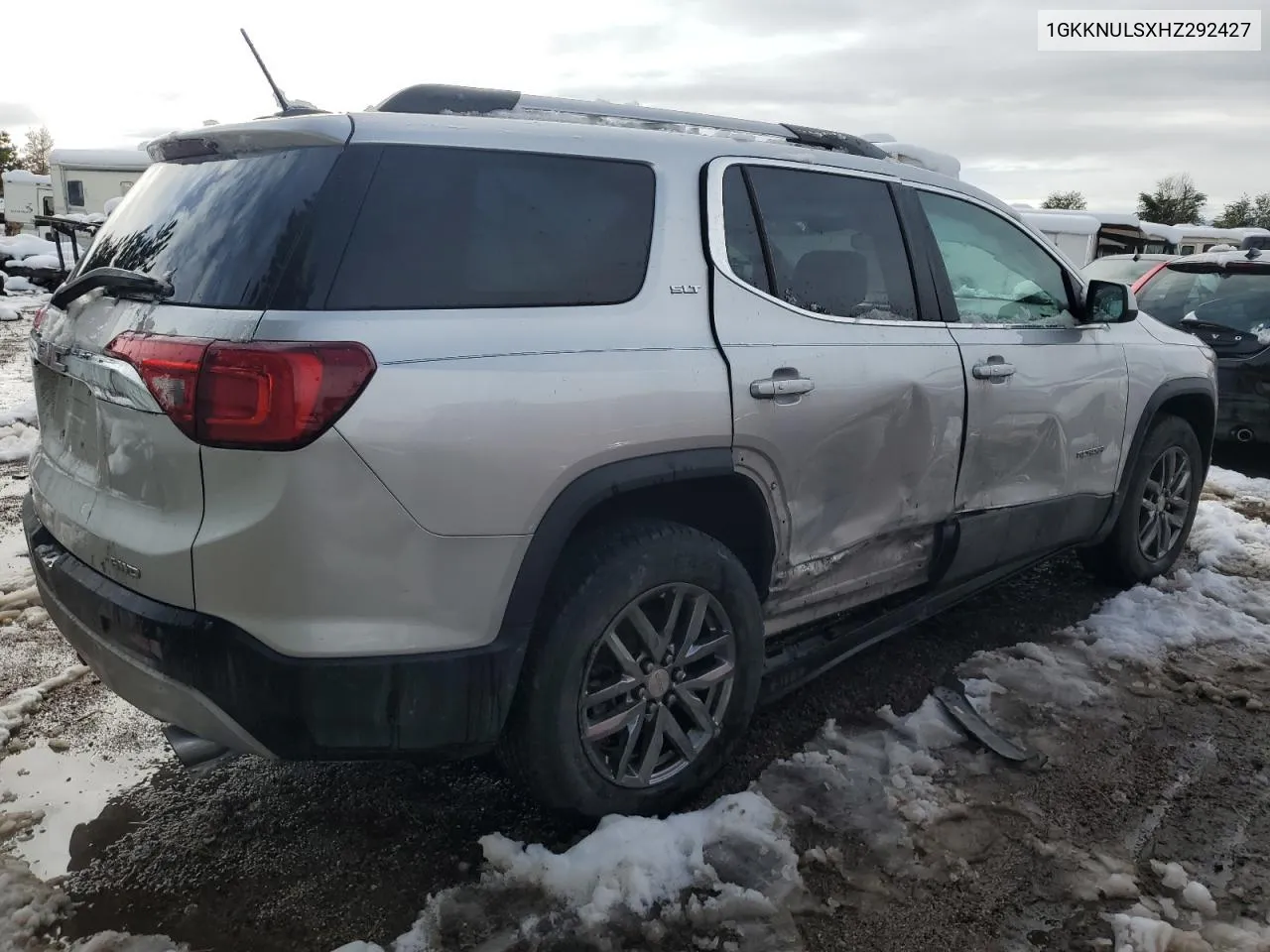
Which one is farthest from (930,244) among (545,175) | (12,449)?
(12,449)

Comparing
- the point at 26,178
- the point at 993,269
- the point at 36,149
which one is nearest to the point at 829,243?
the point at 993,269

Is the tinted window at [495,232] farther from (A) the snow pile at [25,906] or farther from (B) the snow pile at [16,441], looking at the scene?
(B) the snow pile at [16,441]

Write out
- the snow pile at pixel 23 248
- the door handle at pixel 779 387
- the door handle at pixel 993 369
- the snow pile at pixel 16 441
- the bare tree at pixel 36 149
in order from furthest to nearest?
the bare tree at pixel 36 149
the snow pile at pixel 23 248
the snow pile at pixel 16 441
the door handle at pixel 993 369
the door handle at pixel 779 387

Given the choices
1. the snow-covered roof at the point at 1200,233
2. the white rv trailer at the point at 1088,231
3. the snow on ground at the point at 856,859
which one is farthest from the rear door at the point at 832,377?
the snow-covered roof at the point at 1200,233

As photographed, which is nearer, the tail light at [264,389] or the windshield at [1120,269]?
the tail light at [264,389]

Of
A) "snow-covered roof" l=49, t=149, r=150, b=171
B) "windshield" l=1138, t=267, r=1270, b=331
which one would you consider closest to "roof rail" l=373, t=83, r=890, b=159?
"windshield" l=1138, t=267, r=1270, b=331

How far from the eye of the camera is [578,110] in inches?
120

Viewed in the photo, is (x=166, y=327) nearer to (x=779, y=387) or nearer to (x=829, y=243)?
(x=779, y=387)

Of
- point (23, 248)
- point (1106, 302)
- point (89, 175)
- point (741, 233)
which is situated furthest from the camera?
point (89, 175)

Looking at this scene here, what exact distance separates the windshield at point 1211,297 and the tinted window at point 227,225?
23.8 feet

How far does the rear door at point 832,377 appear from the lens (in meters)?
2.84

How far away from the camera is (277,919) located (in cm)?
243

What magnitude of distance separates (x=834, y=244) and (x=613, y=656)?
4.98 feet

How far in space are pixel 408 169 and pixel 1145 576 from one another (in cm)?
407
